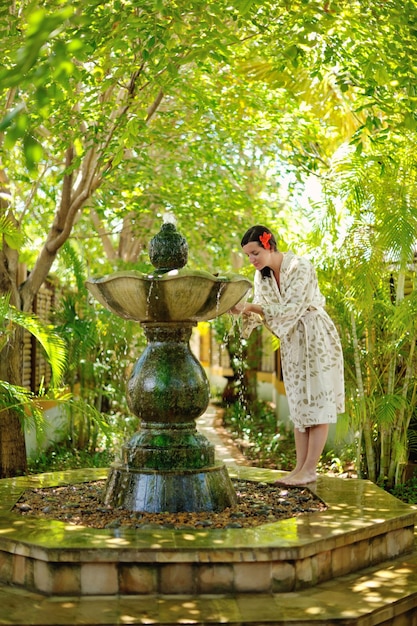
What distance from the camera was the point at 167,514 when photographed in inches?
203

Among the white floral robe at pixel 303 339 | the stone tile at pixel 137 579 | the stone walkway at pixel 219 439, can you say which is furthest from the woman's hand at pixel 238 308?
the stone walkway at pixel 219 439

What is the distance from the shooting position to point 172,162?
11.8 m

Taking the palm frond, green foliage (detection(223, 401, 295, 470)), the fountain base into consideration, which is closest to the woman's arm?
the fountain base

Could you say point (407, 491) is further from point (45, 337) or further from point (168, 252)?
point (168, 252)

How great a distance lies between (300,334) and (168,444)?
1266 millimetres

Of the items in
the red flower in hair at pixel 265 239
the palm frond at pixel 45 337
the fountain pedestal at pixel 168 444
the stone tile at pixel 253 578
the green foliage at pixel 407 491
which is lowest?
the green foliage at pixel 407 491

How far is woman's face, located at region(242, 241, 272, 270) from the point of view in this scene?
5.84 meters

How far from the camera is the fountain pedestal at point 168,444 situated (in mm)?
5285

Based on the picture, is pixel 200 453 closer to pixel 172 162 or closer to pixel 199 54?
pixel 199 54

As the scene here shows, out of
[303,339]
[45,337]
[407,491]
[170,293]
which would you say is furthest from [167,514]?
[407,491]

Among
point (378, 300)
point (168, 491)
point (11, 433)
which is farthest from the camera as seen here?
point (11, 433)

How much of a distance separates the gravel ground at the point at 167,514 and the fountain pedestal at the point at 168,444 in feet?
0.34

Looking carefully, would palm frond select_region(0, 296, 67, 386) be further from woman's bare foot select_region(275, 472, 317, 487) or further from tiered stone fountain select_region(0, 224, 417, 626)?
woman's bare foot select_region(275, 472, 317, 487)

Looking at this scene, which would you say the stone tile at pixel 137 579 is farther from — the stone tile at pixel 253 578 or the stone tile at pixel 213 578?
the stone tile at pixel 253 578
